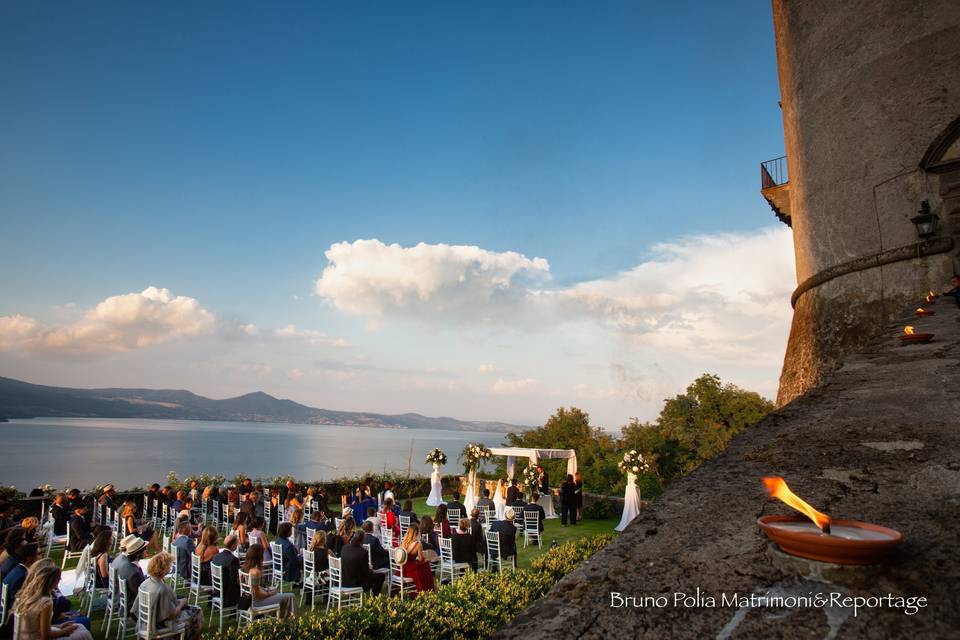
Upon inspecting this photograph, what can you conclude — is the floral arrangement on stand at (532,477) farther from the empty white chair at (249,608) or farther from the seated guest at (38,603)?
the seated guest at (38,603)

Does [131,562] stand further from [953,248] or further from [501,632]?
[953,248]

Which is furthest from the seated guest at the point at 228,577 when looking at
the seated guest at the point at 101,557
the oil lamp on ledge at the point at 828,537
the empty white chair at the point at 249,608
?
the oil lamp on ledge at the point at 828,537

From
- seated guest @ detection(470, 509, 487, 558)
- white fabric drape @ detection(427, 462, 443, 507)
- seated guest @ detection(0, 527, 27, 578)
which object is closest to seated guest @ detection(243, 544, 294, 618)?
seated guest @ detection(0, 527, 27, 578)

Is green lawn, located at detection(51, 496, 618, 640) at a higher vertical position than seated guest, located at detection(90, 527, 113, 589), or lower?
lower

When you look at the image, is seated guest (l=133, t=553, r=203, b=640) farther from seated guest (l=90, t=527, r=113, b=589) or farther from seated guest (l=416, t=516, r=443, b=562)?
seated guest (l=416, t=516, r=443, b=562)

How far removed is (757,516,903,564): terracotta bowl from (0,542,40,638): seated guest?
7766 millimetres

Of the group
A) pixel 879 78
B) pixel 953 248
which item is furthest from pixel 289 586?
pixel 879 78

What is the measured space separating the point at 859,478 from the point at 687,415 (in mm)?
43445

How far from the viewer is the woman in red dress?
7.89m

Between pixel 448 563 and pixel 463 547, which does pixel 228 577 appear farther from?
pixel 463 547

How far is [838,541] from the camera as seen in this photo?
1.24m

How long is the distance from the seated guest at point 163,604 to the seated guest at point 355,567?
2.14 metres

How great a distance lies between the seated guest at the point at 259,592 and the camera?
6.73m

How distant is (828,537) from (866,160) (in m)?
11.5
